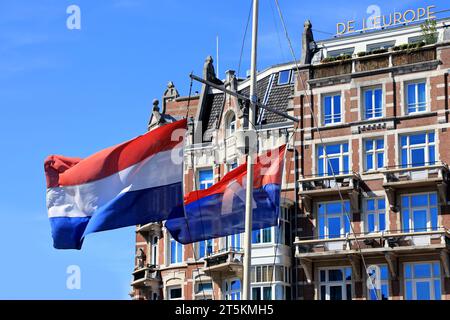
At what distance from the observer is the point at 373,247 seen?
53.2m

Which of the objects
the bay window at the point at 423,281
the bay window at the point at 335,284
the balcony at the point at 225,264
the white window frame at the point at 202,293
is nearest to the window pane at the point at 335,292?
the bay window at the point at 335,284

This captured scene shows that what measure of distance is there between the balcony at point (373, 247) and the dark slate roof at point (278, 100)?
25.1 feet

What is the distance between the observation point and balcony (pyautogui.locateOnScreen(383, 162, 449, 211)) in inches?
2052

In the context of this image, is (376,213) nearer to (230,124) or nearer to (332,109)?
(332,109)

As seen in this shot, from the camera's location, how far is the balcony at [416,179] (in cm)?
5212

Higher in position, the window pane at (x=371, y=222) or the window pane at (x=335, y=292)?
the window pane at (x=371, y=222)

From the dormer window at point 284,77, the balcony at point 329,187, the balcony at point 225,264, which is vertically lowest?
the balcony at point 225,264

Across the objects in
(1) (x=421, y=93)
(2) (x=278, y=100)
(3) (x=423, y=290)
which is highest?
(2) (x=278, y=100)

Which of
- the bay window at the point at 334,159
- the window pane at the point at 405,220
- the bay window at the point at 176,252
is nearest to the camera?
the window pane at the point at 405,220

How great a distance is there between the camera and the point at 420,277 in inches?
2060

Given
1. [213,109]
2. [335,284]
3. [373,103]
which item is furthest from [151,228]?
[373,103]

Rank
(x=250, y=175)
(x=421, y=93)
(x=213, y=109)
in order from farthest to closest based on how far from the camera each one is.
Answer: (x=213, y=109) < (x=421, y=93) < (x=250, y=175)

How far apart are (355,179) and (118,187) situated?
905 inches

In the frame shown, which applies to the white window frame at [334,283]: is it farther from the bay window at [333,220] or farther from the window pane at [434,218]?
the window pane at [434,218]
